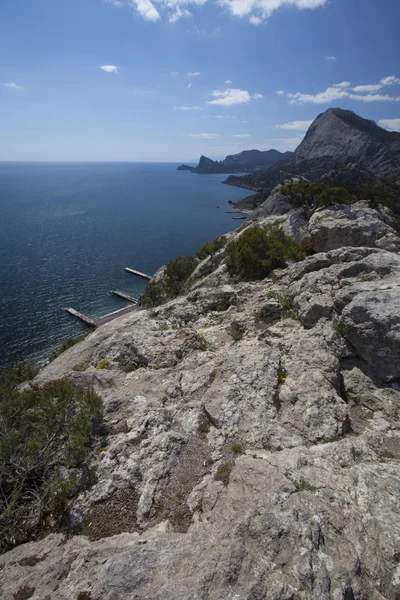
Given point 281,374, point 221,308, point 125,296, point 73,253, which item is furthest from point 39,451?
point 73,253

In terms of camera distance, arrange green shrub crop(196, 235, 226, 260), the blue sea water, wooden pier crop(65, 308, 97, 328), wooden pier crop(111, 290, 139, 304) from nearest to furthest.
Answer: green shrub crop(196, 235, 226, 260) < the blue sea water < wooden pier crop(65, 308, 97, 328) < wooden pier crop(111, 290, 139, 304)

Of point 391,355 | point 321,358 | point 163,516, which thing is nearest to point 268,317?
point 321,358

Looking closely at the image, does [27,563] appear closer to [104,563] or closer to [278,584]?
[104,563]

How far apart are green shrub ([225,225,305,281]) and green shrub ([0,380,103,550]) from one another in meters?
17.2

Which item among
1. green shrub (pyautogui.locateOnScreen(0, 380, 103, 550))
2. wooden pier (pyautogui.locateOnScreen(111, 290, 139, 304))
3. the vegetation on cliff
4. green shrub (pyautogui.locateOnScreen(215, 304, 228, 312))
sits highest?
green shrub (pyautogui.locateOnScreen(215, 304, 228, 312))

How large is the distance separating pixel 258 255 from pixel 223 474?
19.7 metres

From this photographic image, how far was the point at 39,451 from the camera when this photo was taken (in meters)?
10.5

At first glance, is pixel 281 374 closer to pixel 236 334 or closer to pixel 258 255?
pixel 236 334

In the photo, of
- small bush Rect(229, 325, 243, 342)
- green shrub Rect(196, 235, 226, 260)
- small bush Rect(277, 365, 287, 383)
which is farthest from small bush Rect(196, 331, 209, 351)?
green shrub Rect(196, 235, 226, 260)

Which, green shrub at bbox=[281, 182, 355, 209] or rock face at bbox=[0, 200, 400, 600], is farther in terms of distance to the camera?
green shrub at bbox=[281, 182, 355, 209]

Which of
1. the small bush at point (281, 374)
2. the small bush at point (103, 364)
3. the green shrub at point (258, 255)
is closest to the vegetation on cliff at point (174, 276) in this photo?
the green shrub at point (258, 255)

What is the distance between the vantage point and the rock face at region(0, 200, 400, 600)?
6.31 meters

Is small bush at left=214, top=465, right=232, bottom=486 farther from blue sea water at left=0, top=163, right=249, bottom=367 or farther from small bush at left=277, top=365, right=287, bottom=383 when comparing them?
blue sea water at left=0, top=163, right=249, bottom=367

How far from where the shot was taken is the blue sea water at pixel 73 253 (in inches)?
2336
